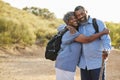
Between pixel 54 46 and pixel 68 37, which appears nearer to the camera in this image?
pixel 68 37

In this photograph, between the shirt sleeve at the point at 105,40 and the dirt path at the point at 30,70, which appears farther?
the dirt path at the point at 30,70

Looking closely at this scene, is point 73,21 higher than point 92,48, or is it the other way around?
point 73,21

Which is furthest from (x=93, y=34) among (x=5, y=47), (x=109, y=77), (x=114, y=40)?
(x=114, y=40)

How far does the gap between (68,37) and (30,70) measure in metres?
9.04

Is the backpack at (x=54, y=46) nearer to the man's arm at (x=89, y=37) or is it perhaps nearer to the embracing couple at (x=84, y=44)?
the embracing couple at (x=84, y=44)

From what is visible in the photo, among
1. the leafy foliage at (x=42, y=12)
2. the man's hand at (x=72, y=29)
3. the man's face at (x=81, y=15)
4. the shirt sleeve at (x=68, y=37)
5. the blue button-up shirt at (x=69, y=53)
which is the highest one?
the man's face at (x=81, y=15)

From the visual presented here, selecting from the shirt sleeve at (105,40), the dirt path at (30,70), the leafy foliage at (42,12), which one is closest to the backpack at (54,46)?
the shirt sleeve at (105,40)

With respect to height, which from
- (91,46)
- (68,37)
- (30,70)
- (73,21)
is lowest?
(30,70)

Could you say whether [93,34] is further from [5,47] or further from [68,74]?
[5,47]

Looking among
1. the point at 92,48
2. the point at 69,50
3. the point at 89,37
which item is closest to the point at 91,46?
the point at 92,48

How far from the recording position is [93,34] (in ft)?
22.1

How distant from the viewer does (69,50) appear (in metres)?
6.90

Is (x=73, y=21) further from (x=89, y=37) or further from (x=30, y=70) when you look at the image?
(x=30, y=70)

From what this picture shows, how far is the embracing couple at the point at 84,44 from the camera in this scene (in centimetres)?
675
